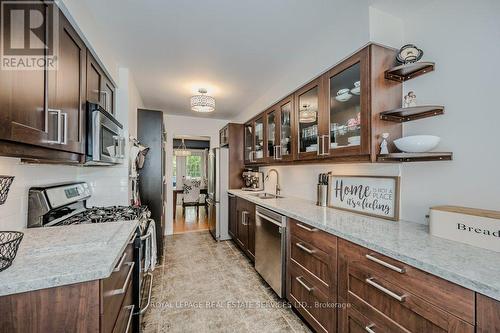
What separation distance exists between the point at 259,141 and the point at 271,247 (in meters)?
1.72

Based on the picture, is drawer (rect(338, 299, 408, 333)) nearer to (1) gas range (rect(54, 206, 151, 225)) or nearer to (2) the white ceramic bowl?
(2) the white ceramic bowl

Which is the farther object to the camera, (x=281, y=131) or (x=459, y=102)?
(x=281, y=131)

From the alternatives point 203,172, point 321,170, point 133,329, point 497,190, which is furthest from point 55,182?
point 203,172

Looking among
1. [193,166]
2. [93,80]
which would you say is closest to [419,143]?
[93,80]

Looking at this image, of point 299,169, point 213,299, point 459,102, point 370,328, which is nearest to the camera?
point 370,328

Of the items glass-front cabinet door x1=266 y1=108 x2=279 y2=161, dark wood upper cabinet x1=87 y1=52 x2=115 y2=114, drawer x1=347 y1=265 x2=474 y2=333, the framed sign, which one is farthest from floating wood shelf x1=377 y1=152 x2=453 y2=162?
dark wood upper cabinet x1=87 y1=52 x2=115 y2=114

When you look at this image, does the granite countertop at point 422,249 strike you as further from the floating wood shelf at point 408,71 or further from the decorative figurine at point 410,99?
the floating wood shelf at point 408,71

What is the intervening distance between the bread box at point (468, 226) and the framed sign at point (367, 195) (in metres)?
0.36

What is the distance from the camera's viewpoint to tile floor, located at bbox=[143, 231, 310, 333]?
1.76 metres

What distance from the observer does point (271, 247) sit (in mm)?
2219

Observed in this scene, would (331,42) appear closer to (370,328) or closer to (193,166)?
(370,328)

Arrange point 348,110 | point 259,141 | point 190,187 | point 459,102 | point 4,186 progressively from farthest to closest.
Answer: point 190,187
point 259,141
point 348,110
point 459,102
point 4,186

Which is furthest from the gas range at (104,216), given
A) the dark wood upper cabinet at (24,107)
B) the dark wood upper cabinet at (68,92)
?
the dark wood upper cabinet at (24,107)

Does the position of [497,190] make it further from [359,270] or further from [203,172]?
[203,172]
